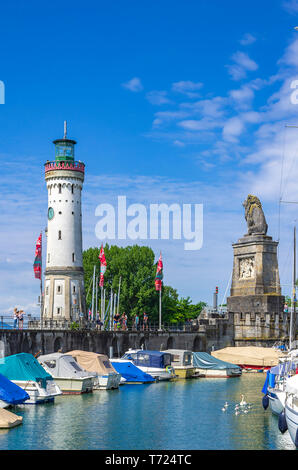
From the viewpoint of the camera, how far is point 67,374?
49.6 meters

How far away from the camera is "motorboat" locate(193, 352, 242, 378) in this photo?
6825cm

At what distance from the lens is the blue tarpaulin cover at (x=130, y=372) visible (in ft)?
192

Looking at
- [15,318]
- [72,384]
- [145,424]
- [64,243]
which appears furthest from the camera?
[64,243]

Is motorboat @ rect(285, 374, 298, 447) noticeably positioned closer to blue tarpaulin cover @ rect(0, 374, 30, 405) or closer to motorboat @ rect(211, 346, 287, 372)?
blue tarpaulin cover @ rect(0, 374, 30, 405)

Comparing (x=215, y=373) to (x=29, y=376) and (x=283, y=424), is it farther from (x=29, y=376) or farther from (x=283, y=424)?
(x=283, y=424)

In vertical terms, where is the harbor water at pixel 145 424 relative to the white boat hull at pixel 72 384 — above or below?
below

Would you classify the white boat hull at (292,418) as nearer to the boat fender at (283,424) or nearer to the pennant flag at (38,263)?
the boat fender at (283,424)

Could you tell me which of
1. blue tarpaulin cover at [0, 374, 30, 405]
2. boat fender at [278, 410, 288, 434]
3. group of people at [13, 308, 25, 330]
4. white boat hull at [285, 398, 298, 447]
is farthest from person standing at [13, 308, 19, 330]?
white boat hull at [285, 398, 298, 447]

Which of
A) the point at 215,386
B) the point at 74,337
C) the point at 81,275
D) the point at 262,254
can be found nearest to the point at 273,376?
the point at 215,386

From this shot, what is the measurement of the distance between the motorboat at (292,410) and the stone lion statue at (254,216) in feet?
190

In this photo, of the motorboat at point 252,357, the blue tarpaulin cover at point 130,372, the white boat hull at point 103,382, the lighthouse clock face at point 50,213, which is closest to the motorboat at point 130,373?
the blue tarpaulin cover at point 130,372

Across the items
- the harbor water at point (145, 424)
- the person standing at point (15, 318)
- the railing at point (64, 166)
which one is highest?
the railing at point (64, 166)

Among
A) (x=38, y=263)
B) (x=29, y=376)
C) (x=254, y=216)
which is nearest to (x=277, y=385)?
(x=29, y=376)

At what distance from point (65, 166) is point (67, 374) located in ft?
118
